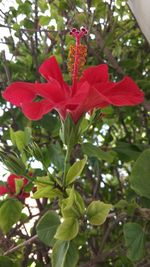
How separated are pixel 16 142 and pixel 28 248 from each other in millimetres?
408

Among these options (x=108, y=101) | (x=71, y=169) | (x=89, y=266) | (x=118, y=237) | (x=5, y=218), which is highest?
(x=108, y=101)

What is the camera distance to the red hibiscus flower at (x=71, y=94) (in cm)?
61

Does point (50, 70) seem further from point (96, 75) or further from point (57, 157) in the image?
point (57, 157)

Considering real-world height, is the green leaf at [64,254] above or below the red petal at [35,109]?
below

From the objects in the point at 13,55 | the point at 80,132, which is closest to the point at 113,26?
the point at 13,55

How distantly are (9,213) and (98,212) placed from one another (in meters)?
0.22

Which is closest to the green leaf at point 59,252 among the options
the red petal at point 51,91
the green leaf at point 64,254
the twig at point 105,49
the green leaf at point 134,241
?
the green leaf at point 64,254

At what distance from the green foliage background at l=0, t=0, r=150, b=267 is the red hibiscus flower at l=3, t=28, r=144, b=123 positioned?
9 centimetres

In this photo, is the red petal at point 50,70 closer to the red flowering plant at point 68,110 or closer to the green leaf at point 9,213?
the red flowering plant at point 68,110

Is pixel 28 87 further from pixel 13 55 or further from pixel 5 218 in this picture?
pixel 13 55

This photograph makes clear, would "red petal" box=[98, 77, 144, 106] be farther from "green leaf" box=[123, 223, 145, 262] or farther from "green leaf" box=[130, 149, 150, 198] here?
"green leaf" box=[123, 223, 145, 262]

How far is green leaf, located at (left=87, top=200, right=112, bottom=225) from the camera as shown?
2.10 feet

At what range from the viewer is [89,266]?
2.83 feet

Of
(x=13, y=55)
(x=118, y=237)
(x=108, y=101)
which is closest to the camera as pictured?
(x=108, y=101)
